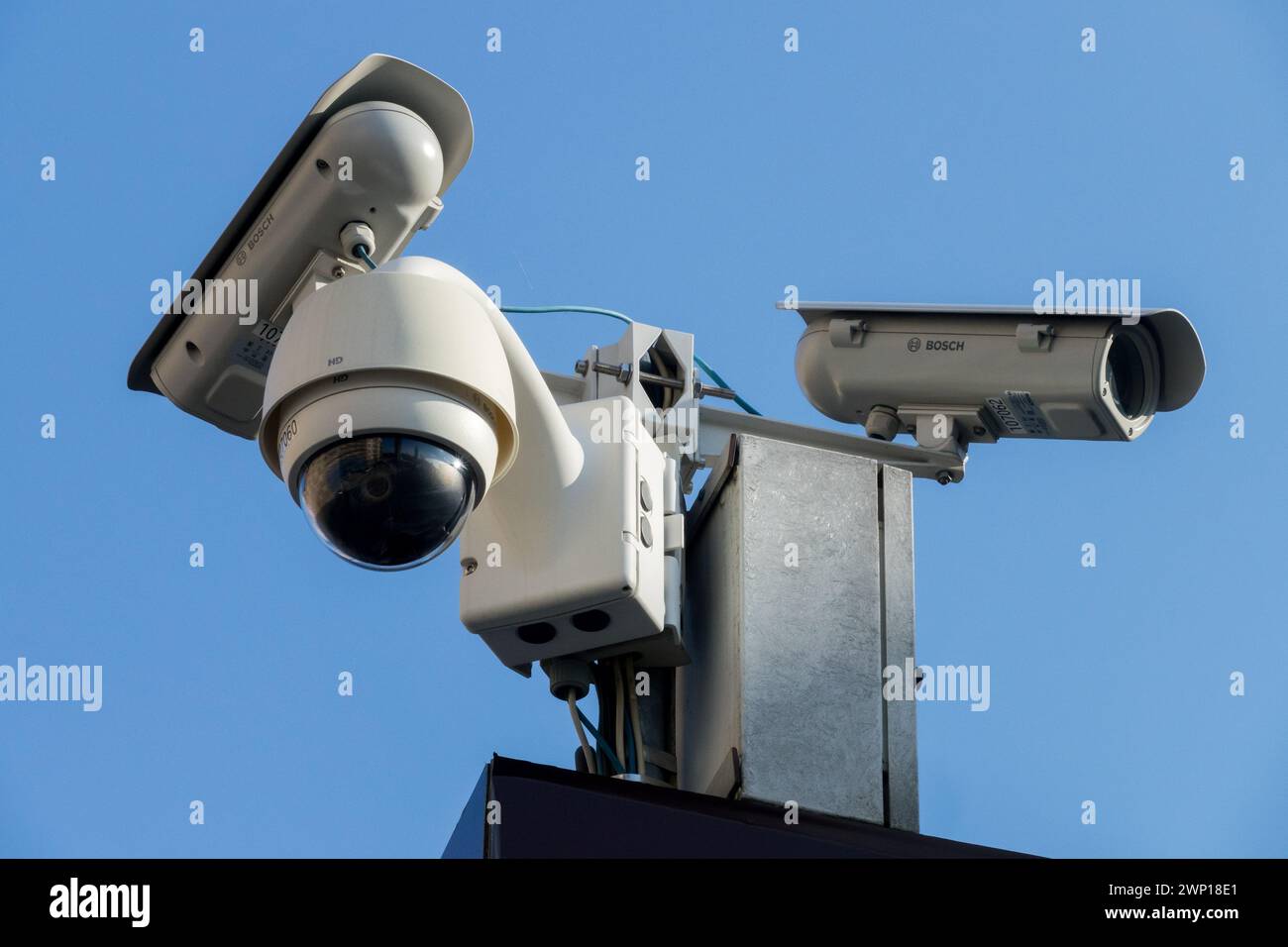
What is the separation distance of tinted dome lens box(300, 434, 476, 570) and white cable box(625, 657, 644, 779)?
2.58ft

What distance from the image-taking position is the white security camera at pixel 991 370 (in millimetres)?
4828

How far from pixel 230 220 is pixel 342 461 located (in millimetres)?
854

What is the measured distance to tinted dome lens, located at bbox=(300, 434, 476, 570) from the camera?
12.2ft

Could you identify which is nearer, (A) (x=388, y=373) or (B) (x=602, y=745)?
(A) (x=388, y=373)

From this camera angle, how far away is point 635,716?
14.5ft

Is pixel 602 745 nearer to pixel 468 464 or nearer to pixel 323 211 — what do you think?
pixel 468 464

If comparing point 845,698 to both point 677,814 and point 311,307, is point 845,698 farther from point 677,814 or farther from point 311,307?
point 311,307

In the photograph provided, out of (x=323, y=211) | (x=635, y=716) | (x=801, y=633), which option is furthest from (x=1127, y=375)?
(x=323, y=211)

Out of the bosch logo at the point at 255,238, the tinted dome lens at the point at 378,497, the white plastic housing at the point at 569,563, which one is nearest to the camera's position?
the tinted dome lens at the point at 378,497

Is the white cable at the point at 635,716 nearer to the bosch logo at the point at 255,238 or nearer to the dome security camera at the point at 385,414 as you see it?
the dome security camera at the point at 385,414

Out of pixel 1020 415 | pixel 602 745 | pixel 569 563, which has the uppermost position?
pixel 1020 415

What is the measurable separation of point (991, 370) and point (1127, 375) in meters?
0.35

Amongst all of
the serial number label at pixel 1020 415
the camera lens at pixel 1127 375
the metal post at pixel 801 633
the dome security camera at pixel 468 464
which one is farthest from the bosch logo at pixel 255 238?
the camera lens at pixel 1127 375

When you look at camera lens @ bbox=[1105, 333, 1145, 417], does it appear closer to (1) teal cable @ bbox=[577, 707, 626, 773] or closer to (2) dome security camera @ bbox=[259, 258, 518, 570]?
(1) teal cable @ bbox=[577, 707, 626, 773]
